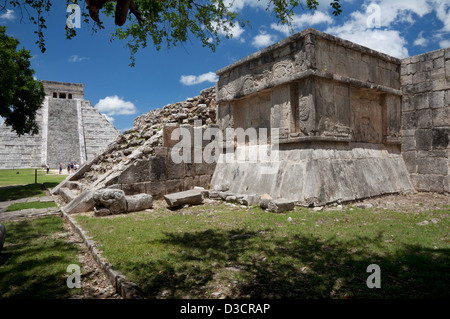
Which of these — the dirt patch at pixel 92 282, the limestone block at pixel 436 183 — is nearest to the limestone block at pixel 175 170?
the dirt patch at pixel 92 282

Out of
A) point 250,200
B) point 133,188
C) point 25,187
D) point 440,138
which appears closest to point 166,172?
point 133,188

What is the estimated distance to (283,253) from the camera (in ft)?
12.5

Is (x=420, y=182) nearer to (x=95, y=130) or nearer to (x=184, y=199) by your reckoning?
(x=184, y=199)

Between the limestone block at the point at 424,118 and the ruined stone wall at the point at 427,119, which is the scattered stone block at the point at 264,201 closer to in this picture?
the ruined stone wall at the point at 427,119

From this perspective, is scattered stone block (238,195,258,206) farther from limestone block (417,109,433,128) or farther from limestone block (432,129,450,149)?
limestone block (417,109,433,128)

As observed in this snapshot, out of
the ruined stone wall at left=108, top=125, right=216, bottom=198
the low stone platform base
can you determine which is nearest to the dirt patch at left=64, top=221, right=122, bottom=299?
the ruined stone wall at left=108, top=125, right=216, bottom=198

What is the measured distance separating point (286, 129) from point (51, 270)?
6.17 meters

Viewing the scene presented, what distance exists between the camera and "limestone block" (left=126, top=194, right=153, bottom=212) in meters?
7.27

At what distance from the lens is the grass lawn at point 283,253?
2.83 metres

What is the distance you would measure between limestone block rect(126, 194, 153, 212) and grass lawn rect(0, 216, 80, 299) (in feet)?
5.68

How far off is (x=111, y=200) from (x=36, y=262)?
307cm

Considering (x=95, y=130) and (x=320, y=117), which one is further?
(x=95, y=130)

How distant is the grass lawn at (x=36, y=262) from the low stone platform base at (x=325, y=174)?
489 cm
